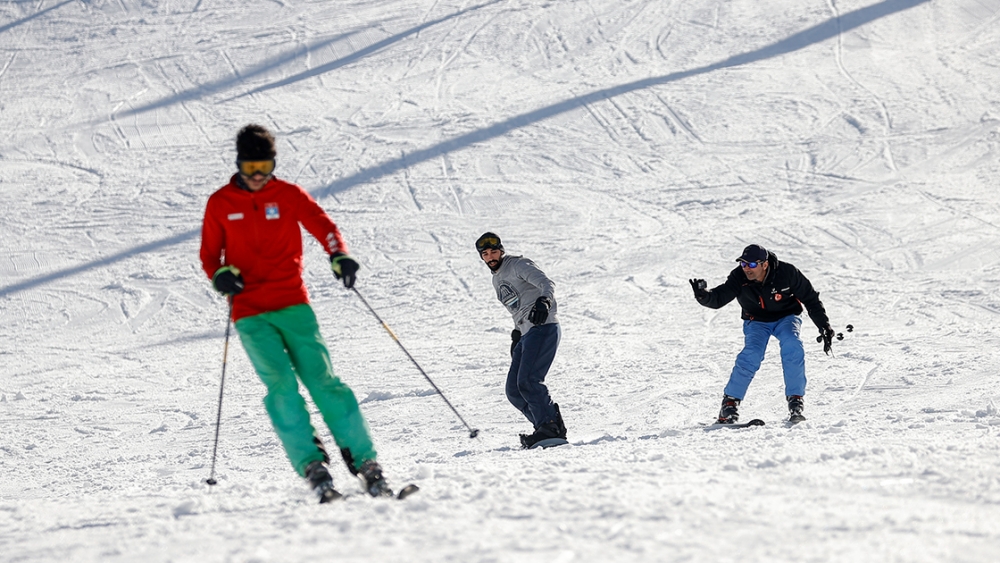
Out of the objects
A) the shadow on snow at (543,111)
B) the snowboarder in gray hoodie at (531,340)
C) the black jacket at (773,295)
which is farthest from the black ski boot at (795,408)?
the shadow on snow at (543,111)

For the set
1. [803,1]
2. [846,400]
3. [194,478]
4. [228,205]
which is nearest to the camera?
Result: [228,205]

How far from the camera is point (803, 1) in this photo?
65.2ft

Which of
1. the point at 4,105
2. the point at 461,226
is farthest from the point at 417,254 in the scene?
the point at 4,105

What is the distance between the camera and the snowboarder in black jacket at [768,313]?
5859 millimetres

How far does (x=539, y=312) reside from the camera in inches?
214

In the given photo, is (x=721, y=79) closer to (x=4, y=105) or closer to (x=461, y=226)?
(x=461, y=226)

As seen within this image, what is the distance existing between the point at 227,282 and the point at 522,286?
8.33 ft

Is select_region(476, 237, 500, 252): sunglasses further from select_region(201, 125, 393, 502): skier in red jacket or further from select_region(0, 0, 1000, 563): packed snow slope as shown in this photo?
select_region(201, 125, 393, 502): skier in red jacket

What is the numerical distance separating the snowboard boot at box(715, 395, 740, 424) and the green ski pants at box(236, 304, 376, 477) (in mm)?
2982

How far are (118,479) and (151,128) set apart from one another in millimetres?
11901

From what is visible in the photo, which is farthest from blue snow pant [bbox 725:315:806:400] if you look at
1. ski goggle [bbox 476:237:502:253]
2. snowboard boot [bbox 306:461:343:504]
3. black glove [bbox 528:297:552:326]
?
snowboard boot [bbox 306:461:343:504]

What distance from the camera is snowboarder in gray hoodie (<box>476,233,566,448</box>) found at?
5695 millimetres

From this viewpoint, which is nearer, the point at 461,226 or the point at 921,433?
the point at 921,433

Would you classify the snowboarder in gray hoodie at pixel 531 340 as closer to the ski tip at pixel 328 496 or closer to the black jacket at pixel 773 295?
the black jacket at pixel 773 295
